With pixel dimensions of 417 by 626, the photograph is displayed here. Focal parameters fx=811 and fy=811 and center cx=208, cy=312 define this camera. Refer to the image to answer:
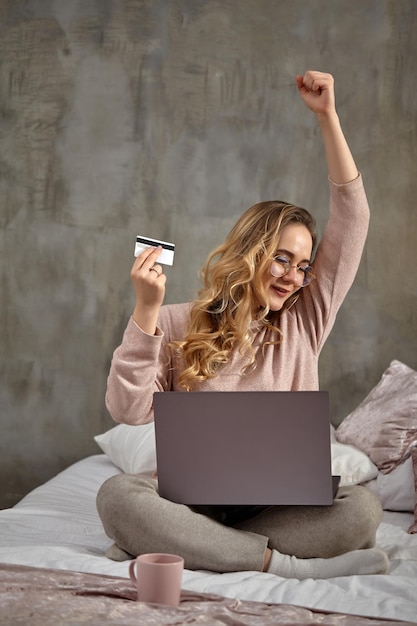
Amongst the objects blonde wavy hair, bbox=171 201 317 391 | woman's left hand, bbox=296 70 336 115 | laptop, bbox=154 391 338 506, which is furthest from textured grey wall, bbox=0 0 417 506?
laptop, bbox=154 391 338 506

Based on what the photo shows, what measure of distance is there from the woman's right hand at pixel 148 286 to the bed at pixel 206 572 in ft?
1.62

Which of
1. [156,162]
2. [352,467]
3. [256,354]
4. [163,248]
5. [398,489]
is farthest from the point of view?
[156,162]

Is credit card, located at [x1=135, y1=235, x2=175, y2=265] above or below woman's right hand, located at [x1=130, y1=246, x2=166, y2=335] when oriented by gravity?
above

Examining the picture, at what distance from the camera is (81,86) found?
3012 millimetres

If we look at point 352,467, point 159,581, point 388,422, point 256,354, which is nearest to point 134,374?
point 256,354

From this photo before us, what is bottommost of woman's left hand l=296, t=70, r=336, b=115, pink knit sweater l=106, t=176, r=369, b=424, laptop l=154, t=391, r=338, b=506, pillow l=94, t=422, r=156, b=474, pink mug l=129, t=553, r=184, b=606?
pillow l=94, t=422, r=156, b=474

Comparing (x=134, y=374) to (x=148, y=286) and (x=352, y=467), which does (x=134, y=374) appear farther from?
(x=352, y=467)

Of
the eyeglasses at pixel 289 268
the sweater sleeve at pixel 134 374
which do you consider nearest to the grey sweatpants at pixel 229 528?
the sweater sleeve at pixel 134 374

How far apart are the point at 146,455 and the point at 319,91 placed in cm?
116

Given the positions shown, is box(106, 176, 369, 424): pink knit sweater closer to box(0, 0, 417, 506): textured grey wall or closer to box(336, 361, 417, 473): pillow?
box(336, 361, 417, 473): pillow

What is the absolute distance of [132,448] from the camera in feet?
8.13

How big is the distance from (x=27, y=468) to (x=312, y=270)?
62.4 inches

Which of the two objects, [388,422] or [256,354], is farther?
[388,422]

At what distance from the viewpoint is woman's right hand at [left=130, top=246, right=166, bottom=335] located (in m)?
1.67
